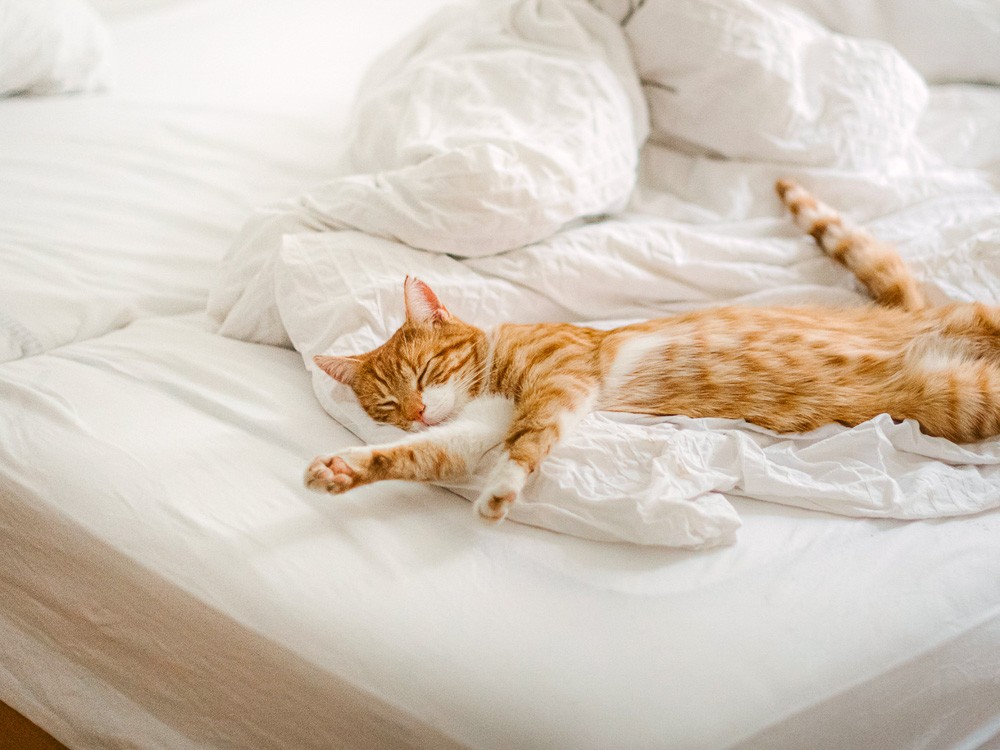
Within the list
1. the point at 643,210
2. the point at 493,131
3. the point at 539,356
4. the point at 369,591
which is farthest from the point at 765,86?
the point at 369,591

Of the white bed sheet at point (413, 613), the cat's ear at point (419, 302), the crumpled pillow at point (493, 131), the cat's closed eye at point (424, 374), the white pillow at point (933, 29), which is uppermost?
the white pillow at point (933, 29)

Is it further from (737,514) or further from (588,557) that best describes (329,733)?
(737,514)

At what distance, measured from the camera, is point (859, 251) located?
1562 millimetres

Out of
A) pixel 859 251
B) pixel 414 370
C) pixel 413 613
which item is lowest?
pixel 413 613

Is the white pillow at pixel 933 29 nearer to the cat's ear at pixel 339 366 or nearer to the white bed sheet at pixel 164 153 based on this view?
the white bed sheet at pixel 164 153

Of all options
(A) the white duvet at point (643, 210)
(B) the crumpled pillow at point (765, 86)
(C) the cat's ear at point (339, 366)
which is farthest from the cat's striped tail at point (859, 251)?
(C) the cat's ear at point (339, 366)

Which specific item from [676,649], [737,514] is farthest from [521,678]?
[737,514]

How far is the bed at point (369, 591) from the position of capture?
36.2 inches

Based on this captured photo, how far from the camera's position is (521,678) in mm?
910

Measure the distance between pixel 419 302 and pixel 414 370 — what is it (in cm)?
11

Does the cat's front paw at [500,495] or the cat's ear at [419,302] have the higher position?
the cat's ear at [419,302]

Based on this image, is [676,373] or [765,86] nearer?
[676,373]

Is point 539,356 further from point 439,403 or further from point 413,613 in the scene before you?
point 413,613

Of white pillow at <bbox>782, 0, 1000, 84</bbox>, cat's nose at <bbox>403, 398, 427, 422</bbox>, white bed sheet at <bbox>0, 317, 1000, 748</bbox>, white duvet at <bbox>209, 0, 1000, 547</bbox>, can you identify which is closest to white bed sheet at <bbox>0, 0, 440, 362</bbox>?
white duvet at <bbox>209, 0, 1000, 547</bbox>
